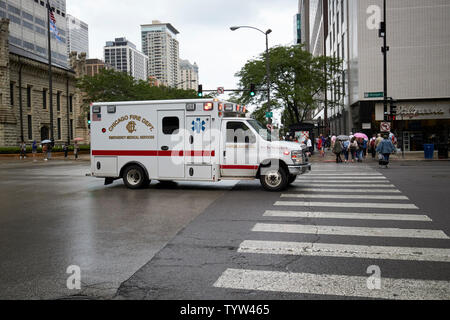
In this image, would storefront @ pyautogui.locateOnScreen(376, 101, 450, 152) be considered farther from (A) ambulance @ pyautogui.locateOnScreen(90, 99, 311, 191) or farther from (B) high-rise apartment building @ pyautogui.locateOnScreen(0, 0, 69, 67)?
(B) high-rise apartment building @ pyautogui.locateOnScreen(0, 0, 69, 67)

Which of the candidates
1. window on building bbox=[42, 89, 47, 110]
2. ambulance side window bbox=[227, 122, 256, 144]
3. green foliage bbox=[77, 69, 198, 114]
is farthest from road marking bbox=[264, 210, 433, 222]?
window on building bbox=[42, 89, 47, 110]

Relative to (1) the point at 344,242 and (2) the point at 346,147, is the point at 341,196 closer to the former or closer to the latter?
(1) the point at 344,242

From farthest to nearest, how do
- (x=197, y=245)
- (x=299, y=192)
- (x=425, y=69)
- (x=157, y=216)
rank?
(x=425, y=69) → (x=299, y=192) → (x=157, y=216) → (x=197, y=245)

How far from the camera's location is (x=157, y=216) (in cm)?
870

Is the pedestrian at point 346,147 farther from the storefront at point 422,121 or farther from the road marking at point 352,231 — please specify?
the road marking at point 352,231

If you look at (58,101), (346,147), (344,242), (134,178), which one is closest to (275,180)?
(134,178)

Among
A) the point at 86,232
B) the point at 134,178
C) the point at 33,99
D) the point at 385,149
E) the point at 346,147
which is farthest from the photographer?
the point at 33,99

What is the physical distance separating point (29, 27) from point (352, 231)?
83.3 meters

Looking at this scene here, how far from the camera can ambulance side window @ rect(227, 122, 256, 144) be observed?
1231cm

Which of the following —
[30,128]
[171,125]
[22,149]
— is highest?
[30,128]

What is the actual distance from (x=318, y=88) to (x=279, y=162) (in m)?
29.9

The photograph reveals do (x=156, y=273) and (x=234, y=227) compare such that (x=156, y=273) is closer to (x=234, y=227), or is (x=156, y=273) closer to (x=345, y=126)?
(x=234, y=227)

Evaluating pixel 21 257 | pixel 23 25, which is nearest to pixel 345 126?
pixel 21 257

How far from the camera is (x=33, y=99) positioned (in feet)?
173
